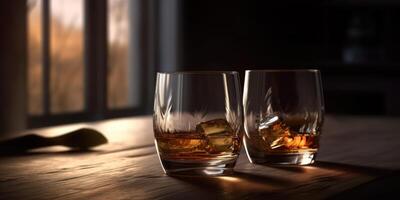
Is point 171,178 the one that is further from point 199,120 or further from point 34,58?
point 34,58

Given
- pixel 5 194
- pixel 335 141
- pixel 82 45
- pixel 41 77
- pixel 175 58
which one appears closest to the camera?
pixel 5 194

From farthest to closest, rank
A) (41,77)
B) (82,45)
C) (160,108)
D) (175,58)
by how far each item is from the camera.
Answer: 1. (175,58)
2. (82,45)
3. (41,77)
4. (160,108)

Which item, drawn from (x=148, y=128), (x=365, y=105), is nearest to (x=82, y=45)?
(x=365, y=105)

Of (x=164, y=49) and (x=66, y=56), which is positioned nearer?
(x=66, y=56)

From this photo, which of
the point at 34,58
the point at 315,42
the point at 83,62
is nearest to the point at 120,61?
the point at 83,62

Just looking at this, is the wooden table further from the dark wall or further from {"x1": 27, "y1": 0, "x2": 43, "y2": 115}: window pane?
the dark wall

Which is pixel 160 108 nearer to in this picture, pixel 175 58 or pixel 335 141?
pixel 335 141
